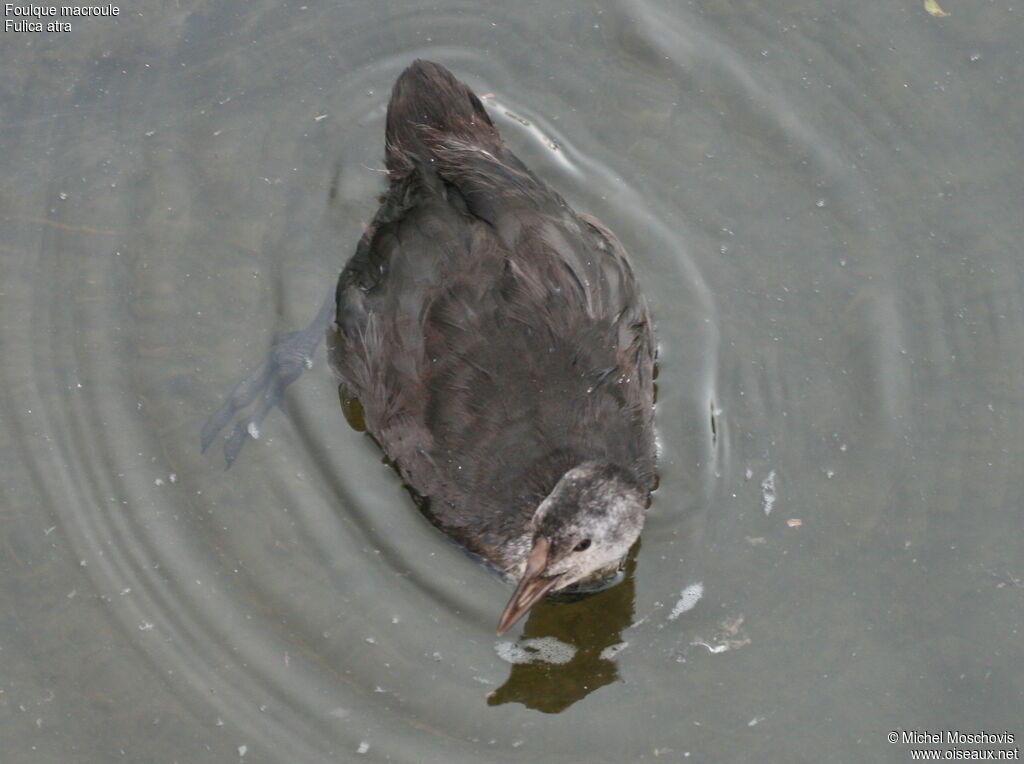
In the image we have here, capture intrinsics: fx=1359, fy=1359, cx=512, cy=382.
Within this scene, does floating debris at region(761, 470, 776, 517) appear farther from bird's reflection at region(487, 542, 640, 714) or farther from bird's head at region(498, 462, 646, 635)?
bird's head at region(498, 462, 646, 635)

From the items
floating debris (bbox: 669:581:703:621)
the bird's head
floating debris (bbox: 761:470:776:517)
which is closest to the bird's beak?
the bird's head

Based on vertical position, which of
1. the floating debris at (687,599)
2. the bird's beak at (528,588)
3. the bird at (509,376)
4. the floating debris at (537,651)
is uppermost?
the bird at (509,376)

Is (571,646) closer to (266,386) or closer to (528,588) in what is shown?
(528,588)

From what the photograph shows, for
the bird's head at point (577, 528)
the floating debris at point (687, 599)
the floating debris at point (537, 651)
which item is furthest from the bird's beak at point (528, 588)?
the floating debris at point (687, 599)

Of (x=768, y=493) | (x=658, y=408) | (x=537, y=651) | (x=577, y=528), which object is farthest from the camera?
(x=658, y=408)

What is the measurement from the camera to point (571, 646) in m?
5.15

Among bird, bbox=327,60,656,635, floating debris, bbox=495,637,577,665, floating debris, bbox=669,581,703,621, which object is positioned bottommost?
floating debris, bbox=495,637,577,665

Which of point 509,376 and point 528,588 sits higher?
point 509,376

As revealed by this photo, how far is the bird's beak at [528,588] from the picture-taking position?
481 centimetres

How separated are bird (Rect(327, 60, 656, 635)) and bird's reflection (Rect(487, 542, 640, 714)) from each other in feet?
0.40

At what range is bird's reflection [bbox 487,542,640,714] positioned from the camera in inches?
197

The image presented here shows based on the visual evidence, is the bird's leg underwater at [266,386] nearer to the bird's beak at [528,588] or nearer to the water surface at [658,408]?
the water surface at [658,408]


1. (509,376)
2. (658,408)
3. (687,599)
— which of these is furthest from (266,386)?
(687,599)

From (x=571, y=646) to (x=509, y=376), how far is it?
3.62 feet
